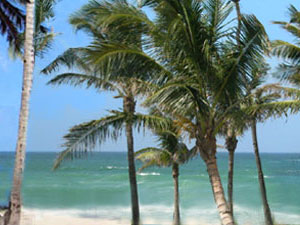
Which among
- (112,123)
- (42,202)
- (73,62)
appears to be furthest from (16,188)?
(42,202)

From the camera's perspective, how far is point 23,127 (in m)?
7.22

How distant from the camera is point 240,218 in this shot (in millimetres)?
23094

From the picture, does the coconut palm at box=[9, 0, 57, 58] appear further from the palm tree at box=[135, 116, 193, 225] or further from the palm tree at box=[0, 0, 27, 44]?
the palm tree at box=[135, 116, 193, 225]

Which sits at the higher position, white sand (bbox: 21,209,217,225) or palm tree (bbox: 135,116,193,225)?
palm tree (bbox: 135,116,193,225)

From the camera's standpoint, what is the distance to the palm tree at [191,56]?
21.0 feet

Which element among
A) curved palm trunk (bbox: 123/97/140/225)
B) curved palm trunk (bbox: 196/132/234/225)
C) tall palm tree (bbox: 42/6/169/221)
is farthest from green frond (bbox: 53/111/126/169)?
curved palm trunk (bbox: 123/97/140/225)

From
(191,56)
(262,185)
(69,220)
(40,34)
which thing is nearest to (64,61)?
(40,34)

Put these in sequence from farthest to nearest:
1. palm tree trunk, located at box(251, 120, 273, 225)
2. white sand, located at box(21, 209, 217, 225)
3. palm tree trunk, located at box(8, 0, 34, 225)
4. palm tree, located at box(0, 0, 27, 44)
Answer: white sand, located at box(21, 209, 217, 225) < palm tree trunk, located at box(251, 120, 273, 225) < palm tree, located at box(0, 0, 27, 44) < palm tree trunk, located at box(8, 0, 34, 225)

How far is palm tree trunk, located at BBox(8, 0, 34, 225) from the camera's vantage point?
686cm

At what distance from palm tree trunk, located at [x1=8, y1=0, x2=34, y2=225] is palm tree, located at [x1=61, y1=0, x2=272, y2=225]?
153 cm

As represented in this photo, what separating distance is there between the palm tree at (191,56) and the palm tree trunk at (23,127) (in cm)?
153

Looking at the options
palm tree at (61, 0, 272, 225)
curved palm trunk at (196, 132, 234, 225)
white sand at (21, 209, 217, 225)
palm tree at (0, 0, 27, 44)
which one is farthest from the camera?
white sand at (21, 209, 217, 225)

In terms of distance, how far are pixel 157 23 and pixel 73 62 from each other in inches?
181

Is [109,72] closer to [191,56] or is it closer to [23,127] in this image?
[191,56]
